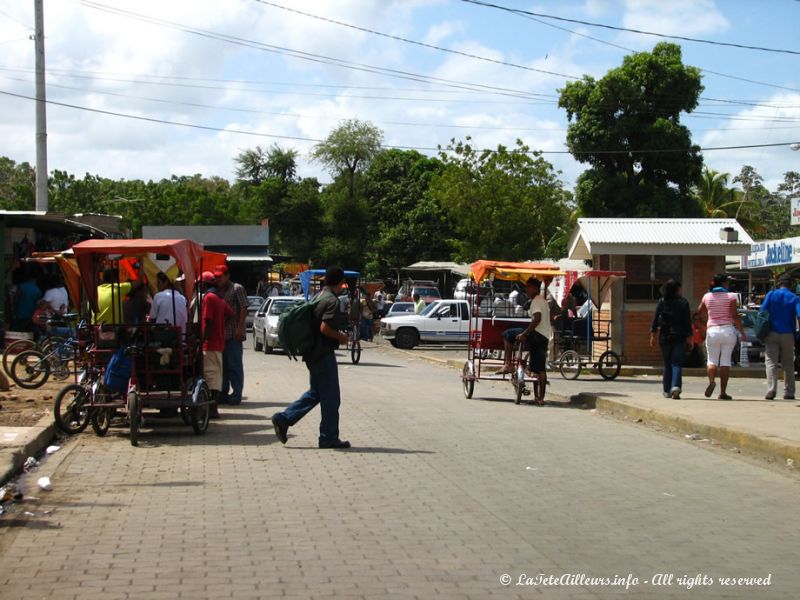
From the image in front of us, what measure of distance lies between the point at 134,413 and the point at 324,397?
210 cm

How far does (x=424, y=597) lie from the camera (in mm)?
5375

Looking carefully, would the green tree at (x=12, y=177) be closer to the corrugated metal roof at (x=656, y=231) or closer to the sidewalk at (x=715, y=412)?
the corrugated metal roof at (x=656, y=231)

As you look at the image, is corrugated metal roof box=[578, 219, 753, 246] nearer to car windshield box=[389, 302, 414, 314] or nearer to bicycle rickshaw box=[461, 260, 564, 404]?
bicycle rickshaw box=[461, 260, 564, 404]

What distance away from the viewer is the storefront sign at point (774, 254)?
101ft

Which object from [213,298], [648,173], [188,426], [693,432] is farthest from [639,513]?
[648,173]

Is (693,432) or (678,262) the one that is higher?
(678,262)

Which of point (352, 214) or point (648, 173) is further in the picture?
point (352, 214)

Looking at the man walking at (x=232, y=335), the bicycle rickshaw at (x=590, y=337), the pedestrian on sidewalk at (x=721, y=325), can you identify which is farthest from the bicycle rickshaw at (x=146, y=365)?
the bicycle rickshaw at (x=590, y=337)

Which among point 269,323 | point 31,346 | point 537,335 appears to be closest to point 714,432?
point 537,335

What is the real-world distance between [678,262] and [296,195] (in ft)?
172

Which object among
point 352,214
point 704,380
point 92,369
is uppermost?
point 352,214

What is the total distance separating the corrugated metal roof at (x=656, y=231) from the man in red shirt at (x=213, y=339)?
37.8ft

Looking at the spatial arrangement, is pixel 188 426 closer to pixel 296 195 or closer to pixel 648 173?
pixel 648 173

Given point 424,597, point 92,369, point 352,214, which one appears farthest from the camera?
point 352,214
